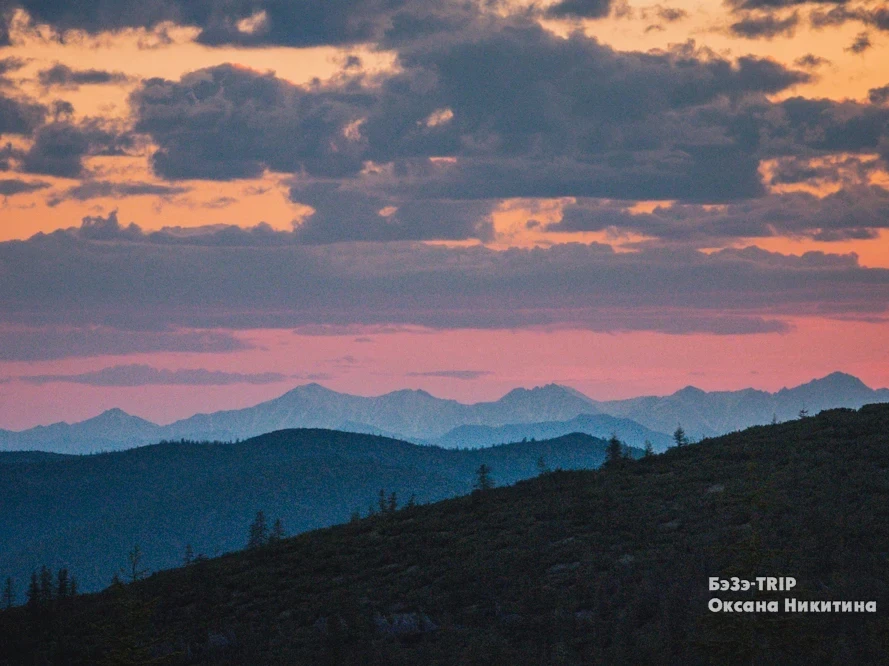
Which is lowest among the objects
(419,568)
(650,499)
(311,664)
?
(311,664)

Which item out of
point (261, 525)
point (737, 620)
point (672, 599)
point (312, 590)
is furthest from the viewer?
point (261, 525)

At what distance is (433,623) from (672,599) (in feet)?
35.3

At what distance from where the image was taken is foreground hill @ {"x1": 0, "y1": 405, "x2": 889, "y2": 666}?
41312 mm

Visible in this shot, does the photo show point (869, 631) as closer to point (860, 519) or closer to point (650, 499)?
point (860, 519)

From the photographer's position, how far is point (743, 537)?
51.2m

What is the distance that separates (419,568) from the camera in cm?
5762

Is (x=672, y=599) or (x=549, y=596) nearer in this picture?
(x=672, y=599)

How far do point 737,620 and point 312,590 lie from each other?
27484 mm

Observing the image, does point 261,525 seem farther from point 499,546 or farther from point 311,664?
point 311,664

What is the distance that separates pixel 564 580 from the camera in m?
51.2

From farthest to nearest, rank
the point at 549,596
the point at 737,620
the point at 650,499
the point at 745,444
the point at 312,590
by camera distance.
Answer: the point at 745,444 < the point at 650,499 < the point at 312,590 < the point at 549,596 < the point at 737,620

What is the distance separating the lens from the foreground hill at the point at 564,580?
136 ft

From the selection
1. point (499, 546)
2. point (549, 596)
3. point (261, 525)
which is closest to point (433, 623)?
point (549, 596)

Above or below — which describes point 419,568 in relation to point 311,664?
above
